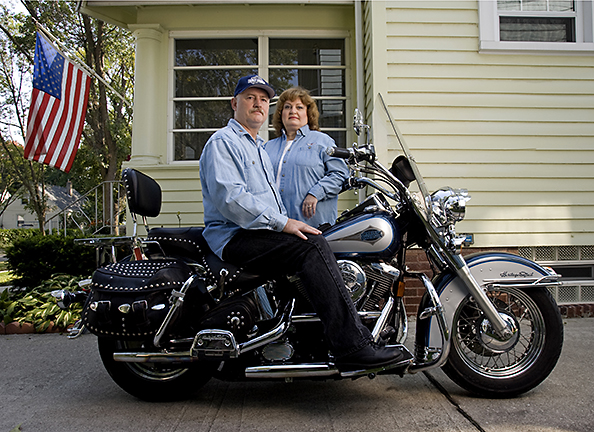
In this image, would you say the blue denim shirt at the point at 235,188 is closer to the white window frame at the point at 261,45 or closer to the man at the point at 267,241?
the man at the point at 267,241

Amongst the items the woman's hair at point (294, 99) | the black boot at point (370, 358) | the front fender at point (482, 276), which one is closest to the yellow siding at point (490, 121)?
the woman's hair at point (294, 99)

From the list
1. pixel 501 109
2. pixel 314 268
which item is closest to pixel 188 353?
pixel 314 268

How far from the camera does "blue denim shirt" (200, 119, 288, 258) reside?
238cm

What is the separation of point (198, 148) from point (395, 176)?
11.5 ft

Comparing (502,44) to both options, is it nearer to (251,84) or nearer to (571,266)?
(571,266)

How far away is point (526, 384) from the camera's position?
8.54ft

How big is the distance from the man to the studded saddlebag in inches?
13.3

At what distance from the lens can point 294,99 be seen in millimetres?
3299

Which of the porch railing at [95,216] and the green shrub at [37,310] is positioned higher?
the porch railing at [95,216]

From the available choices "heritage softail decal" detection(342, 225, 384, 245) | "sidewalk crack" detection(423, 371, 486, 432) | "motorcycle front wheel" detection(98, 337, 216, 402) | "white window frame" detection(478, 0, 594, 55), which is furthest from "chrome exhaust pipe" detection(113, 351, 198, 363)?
"white window frame" detection(478, 0, 594, 55)

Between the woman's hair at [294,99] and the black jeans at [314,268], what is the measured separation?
1.28 m

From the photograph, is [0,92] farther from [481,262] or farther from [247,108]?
[481,262]

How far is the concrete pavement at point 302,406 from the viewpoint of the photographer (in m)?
2.34

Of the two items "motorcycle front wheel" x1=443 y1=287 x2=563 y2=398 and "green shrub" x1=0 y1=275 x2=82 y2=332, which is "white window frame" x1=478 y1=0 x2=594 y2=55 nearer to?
"motorcycle front wheel" x1=443 y1=287 x2=563 y2=398
